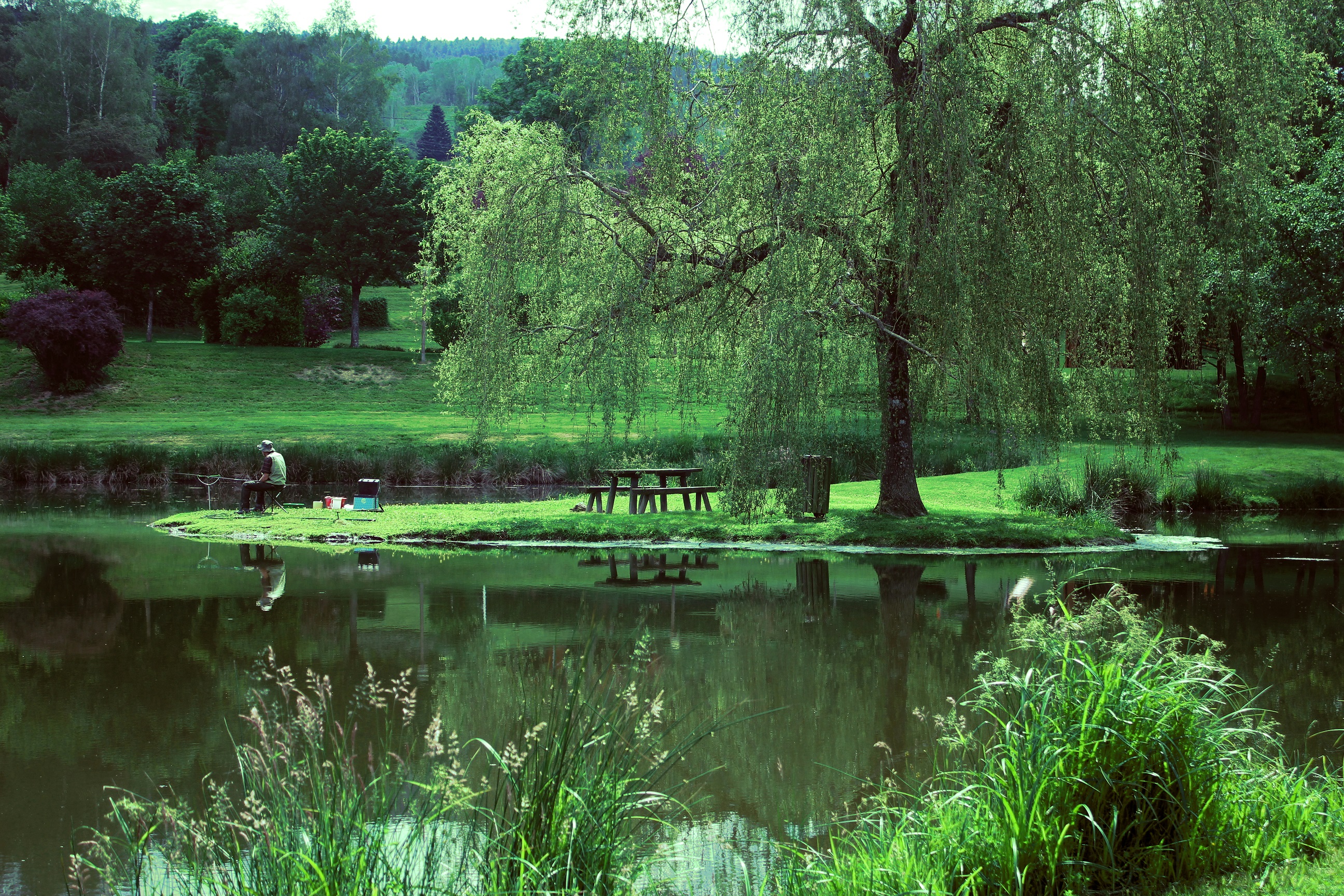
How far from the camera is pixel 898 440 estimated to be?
19.4m

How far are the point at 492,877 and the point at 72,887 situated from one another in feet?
7.89

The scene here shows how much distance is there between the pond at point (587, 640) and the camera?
720 cm

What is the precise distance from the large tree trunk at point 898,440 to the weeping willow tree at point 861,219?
0.23 m

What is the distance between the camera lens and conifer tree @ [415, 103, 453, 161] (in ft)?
372

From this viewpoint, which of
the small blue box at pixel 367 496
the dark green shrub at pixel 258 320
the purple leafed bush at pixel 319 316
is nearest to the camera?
the small blue box at pixel 367 496

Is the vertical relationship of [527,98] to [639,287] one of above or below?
above

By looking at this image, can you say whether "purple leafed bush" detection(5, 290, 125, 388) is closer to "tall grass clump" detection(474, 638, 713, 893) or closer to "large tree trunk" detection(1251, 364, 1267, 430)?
"large tree trunk" detection(1251, 364, 1267, 430)

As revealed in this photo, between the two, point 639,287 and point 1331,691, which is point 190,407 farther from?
point 1331,691

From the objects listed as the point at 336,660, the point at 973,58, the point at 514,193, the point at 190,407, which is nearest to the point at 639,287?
the point at 514,193

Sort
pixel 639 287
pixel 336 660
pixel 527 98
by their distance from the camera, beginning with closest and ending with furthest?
pixel 336 660 → pixel 639 287 → pixel 527 98

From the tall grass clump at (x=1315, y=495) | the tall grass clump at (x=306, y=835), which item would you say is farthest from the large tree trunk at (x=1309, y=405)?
the tall grass clump at (x=306, y=835)

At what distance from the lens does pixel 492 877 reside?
4.48m

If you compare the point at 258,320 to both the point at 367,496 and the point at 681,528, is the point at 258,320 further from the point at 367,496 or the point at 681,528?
the point at 681,528

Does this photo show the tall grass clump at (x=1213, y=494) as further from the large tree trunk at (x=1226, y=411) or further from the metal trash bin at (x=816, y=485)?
the metal trash bin at (x=816, y=485)
